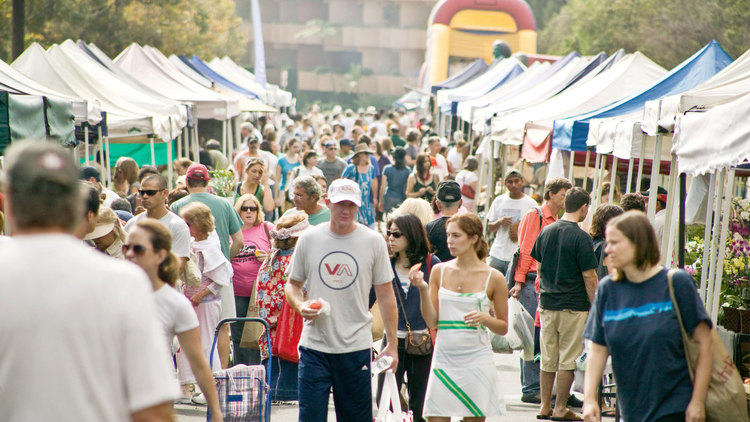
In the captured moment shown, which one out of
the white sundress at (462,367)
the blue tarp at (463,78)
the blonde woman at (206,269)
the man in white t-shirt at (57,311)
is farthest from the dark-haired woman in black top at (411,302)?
the blue tarp at (463,78)

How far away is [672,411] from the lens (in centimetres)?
411

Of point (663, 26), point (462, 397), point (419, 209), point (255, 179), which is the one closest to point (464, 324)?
point (462, 397)

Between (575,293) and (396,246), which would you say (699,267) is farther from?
(396,246)

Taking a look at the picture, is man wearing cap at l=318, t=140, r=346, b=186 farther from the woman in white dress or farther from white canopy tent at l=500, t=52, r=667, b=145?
the woman in white dress

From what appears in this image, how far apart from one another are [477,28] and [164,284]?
40929 mm

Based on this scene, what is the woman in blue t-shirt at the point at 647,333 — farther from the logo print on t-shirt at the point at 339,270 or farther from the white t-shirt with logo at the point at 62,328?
the white t-shirt with logo at the point at 62,328

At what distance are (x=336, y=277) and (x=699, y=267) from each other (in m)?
3.89

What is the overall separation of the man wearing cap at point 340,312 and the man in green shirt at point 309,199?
2437 millimetres

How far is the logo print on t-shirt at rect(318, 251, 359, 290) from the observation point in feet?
17.9

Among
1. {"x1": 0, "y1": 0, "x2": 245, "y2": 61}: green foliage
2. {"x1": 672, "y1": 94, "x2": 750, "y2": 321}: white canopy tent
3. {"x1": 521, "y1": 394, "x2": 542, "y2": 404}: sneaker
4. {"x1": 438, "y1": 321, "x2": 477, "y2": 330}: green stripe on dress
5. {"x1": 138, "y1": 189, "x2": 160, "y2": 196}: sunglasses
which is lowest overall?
{"x1": 521, "y1": 394, "x2": 542, "y2": 404}: sneaker

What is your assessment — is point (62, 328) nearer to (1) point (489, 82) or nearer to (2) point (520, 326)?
(2) point (520, 326)

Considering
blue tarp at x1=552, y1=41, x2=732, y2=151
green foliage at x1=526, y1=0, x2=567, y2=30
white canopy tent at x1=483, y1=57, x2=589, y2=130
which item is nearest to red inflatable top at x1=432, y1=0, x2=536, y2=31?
white canopy tent at x1=483, y1=57, x2=589, y2=130

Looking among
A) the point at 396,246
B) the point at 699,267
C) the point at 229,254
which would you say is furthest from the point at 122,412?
the point at 699,267

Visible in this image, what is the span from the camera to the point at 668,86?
10.8 meters
